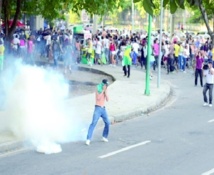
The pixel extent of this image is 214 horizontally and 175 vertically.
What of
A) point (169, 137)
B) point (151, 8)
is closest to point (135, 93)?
point (169, 137)

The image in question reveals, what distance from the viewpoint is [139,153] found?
12.3 m

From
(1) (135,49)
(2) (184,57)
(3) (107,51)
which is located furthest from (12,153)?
(3) (107,51)

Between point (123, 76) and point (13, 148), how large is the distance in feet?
51.5

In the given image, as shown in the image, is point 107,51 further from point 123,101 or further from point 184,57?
point 123,101

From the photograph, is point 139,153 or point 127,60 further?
point 127,60

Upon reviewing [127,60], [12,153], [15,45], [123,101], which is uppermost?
[15,45]

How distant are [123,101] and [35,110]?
21.1 feet

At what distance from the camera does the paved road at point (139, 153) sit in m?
10.8

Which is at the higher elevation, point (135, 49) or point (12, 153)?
point (135, 49)

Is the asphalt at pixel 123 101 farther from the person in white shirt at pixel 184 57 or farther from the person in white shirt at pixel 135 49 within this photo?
the person in white shirt at pixel 135 49

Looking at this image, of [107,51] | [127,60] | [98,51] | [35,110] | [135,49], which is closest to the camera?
[35,110]

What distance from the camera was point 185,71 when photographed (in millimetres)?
32188

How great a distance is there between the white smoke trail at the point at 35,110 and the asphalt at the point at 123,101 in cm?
39

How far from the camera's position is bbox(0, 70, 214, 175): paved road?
10.8 m
